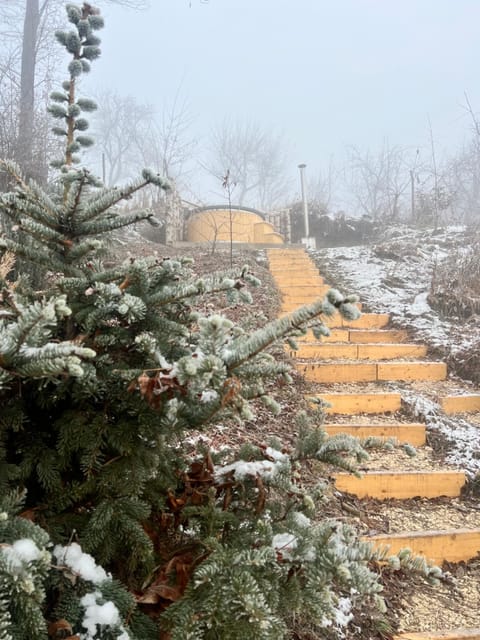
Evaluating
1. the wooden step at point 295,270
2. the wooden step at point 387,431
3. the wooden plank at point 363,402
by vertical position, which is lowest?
the wooden step at point 387,431

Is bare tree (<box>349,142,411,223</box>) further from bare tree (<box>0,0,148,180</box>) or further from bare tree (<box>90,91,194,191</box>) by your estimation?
bare tree (<box>90,91,194,191</box>)

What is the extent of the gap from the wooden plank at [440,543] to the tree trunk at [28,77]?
542 cm

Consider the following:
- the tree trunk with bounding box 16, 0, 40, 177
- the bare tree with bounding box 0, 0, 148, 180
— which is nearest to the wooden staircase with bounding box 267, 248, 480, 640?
the tree trunk with bounding box 16, 0, 40, 177

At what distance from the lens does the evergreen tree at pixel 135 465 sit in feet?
2.46

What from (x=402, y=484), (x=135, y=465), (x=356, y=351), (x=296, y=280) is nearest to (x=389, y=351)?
(x=356, y=351)

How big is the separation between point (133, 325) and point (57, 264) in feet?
0.81

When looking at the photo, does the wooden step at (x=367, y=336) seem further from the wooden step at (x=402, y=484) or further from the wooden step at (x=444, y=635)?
the wooden step at (x=444, y=635)

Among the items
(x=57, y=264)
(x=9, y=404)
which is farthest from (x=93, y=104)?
(x=9, y=404)

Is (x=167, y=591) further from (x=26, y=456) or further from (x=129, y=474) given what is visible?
(x=26, y=456)

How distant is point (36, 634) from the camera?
0.69 meters

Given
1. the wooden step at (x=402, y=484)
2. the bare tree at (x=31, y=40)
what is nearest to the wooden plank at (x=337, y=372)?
the wooden step at (x=402, y=484)

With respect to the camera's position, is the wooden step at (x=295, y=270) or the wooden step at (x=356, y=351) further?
the wooden step at (x=295, y=270)

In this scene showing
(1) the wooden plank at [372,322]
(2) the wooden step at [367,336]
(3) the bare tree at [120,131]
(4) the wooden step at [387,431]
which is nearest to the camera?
(4) the wooden step at [387,431]

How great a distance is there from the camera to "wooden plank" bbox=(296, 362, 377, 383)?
3.45 metres
